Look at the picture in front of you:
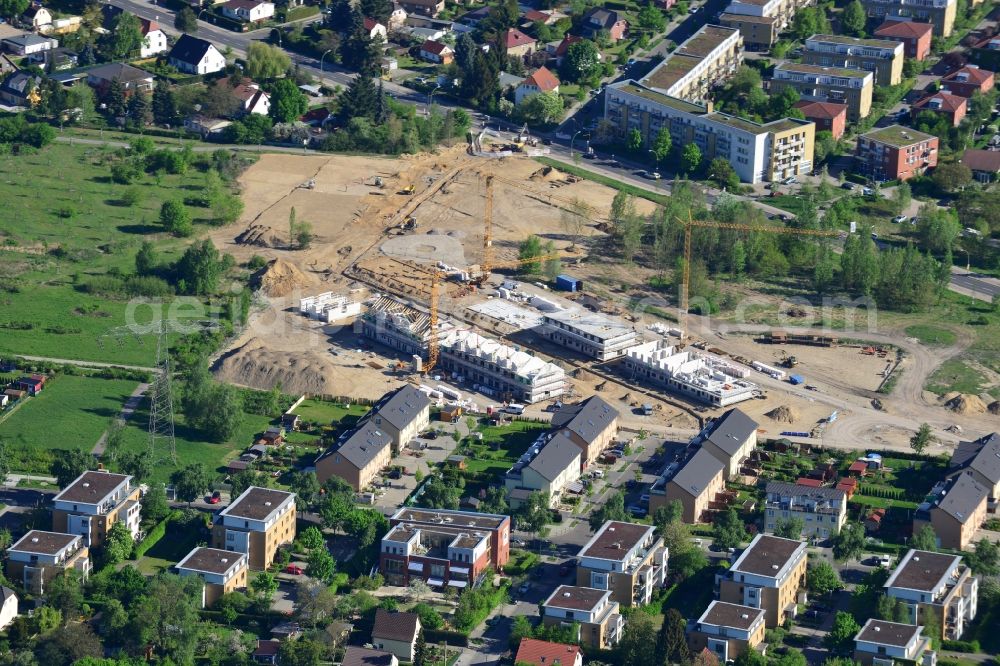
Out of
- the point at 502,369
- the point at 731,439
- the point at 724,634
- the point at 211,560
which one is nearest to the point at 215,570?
the point at 211,560

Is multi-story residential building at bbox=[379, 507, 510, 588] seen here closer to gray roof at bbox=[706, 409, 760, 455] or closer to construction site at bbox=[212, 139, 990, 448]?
gray roof at bbox=[706, 409, 760, 455]

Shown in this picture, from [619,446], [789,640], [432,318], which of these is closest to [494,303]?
[432,318]

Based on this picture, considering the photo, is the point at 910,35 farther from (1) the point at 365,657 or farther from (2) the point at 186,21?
(1) the point at 365,657

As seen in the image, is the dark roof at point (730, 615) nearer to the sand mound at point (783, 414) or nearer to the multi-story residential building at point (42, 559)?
A: the sand mound at point (783, 414)

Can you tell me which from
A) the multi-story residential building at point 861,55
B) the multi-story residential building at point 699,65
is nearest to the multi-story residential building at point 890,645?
the multi-story residential building at point 699,65

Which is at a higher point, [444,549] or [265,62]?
[444,549]

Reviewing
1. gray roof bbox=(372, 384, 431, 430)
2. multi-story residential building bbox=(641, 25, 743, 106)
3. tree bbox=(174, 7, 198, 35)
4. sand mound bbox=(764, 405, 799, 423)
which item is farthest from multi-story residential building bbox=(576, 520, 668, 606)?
tree bbox=(174, 7, 198, 35)
